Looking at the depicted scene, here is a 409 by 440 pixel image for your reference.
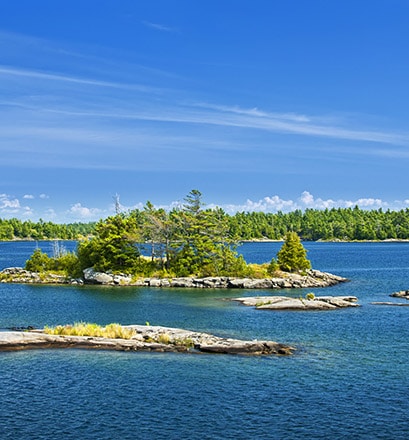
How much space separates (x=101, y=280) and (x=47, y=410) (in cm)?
7444

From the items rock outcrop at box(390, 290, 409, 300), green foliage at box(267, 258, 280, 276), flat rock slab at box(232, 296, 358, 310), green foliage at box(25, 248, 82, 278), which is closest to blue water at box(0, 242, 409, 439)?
flat rock slab at box(232, 296, 358, 310)

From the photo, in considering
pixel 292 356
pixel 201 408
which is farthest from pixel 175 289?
pixel 201 408

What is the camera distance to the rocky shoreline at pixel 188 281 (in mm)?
101000

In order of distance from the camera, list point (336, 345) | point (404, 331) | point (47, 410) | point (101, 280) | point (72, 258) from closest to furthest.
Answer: point (47, 410) → point (336, 345) → point (404, 331) → point (101, 280) → point (72, 258)

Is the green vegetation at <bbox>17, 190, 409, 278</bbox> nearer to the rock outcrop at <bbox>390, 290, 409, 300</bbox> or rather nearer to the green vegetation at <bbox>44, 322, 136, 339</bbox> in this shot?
the rock outcrop at <bbox>390, 290, 409, 300</bbox>

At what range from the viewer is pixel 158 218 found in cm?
11494

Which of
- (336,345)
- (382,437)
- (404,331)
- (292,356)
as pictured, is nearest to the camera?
(382,437)

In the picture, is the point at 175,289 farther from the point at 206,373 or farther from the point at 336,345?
the point at 206,373

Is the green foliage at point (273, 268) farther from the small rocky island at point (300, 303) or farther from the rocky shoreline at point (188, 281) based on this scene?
the small rocky island at point (300, 303)

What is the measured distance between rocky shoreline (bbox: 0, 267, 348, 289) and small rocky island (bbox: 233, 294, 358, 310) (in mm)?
19608

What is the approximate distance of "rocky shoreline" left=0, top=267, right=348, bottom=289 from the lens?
10100 centimetres

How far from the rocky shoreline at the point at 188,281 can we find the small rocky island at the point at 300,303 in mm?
19608

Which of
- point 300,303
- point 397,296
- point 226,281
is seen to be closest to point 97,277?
point 226,281

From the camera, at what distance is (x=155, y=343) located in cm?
5150
